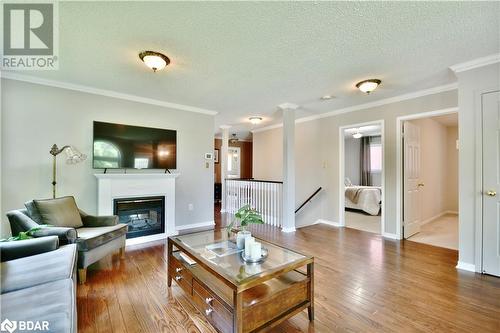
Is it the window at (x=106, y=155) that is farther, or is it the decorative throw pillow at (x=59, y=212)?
the window at (x=106, y=155)

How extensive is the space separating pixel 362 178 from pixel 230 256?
26.4 ft

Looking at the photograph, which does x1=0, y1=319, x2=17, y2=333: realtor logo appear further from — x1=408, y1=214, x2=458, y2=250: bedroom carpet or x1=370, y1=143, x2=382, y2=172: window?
x1=370, y1=143, x2=382, y2=172: window

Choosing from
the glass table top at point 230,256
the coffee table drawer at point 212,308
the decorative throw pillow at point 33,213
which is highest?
the decorative throw pillow at point 33,213

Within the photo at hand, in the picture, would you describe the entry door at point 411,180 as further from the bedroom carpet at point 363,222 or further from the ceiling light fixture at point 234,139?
the ceiling light fixture at point 234,139

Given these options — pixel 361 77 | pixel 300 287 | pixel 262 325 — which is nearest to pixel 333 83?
pixel 361 77

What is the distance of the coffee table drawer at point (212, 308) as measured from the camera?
154 centimetres

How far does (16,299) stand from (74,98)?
10.6ft

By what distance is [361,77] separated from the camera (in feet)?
10.3

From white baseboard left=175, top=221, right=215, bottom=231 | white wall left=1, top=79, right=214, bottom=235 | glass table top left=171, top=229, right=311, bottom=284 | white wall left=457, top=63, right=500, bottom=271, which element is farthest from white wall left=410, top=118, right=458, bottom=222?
white wall left=1, top=79, right=214, bottom=235

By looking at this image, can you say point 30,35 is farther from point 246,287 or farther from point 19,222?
point 246,287

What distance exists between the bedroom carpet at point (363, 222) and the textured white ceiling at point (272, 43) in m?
2.76

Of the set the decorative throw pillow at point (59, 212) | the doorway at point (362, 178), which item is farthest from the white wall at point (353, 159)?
the decorative throw pillow at point (59, 212)

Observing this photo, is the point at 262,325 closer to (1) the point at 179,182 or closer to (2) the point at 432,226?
(1) the point at 179,182

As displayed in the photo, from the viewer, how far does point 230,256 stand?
2.03m
